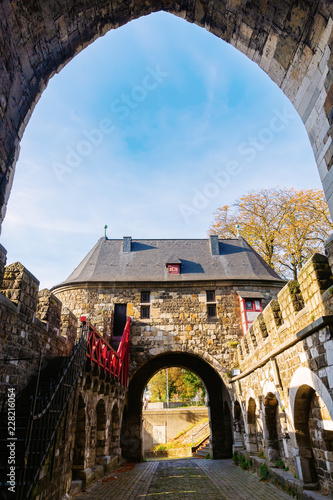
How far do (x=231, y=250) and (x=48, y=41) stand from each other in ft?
43.5

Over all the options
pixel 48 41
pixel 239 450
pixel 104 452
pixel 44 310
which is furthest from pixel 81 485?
pixel 48 41

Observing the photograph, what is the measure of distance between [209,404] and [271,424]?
7314 mm

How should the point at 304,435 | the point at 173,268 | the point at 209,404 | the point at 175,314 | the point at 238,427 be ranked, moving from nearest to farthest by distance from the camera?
the point at 304,435 < the point at 238,427 < the point at 175,314 < the point at 209,404 < the point at 173,268

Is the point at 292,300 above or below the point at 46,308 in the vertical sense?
below

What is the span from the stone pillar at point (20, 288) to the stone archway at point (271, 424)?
534 centimetres

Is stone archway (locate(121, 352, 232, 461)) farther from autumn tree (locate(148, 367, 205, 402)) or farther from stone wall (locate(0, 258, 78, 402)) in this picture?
autumn tree (locate(148, 367, 205, 402))

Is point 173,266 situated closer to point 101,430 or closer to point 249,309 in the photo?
point 249,309

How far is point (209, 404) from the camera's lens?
45.9 ft

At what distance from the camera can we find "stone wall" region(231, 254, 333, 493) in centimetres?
432

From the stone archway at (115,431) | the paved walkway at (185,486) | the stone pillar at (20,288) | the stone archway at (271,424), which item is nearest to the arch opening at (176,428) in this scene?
the stone archway at (115,431)

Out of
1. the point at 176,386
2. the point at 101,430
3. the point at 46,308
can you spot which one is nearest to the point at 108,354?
the point at 101,430

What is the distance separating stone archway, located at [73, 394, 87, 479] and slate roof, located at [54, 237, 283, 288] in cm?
687

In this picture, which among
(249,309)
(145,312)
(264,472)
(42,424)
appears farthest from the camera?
(145,312)

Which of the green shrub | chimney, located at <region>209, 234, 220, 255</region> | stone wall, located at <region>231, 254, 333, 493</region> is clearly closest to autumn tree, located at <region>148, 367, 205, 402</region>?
chimney, located at <region>209, 234, 220, 255</region>
